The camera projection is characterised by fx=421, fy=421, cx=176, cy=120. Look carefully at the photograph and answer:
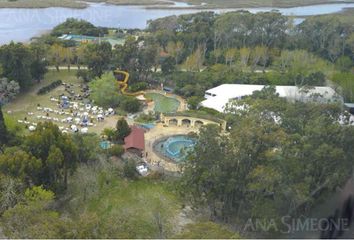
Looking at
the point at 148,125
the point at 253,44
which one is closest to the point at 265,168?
the point at 148,125

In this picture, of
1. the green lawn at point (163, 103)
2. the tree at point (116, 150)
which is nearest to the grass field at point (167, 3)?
the green lawn at point (163, 103)

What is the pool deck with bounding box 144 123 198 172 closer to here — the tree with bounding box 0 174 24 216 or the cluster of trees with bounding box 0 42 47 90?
the tree with bounding box 0 174 24 216

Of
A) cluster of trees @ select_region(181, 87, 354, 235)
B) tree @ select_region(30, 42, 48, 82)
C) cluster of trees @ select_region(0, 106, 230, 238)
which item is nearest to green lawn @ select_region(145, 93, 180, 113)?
tree @ select_region(30, 42, 48, 82)

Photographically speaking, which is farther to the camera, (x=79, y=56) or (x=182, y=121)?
(x=79, y=56)

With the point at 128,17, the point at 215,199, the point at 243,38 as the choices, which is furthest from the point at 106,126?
the point at 128,17

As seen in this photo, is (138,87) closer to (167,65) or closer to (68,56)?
(167,65)

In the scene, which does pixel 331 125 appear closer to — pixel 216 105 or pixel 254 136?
pixel 254 136
